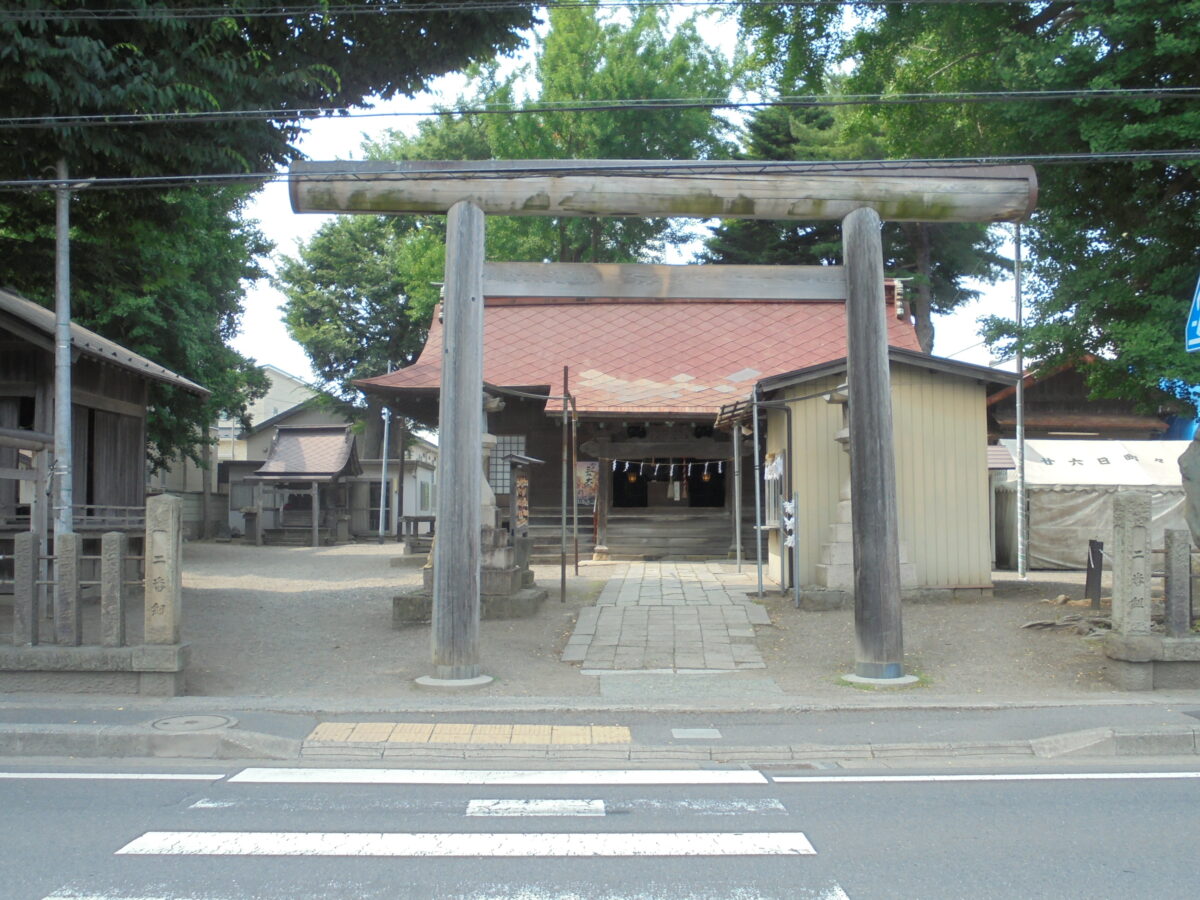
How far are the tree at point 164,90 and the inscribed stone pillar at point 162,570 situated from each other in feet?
11.8

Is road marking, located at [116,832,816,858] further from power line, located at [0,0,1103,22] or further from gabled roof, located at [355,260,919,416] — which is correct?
gabled roof, located at [355,260,919,416]

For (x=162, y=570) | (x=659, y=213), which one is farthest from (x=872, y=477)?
(x=162, y=570)

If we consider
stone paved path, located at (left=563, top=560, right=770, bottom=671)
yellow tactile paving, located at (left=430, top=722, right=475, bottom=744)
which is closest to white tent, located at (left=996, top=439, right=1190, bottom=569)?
stone paved path, located at (left=563, top=560, right=770, bottom=671)

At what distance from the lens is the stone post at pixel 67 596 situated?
954 cm

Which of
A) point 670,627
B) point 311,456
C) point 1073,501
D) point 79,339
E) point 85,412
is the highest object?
point 79,339

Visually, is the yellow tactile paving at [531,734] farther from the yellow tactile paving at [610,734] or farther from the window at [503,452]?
the window at [503,452]

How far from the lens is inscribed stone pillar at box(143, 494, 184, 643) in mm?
9336

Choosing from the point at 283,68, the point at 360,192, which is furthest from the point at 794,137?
the point at 360,192

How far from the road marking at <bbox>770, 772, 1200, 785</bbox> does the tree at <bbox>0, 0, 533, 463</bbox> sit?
846cm

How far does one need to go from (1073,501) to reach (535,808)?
59.2 ft

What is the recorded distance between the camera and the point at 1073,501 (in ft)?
69.4

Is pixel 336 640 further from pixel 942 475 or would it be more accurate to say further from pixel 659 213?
pixel 942 475

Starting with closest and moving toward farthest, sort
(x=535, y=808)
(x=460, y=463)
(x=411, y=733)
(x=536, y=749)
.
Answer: (x=535, y=808) → (x=536, y=749) → (x=411, y=733) → (x=460, y=463)

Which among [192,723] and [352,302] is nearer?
[192,723]
